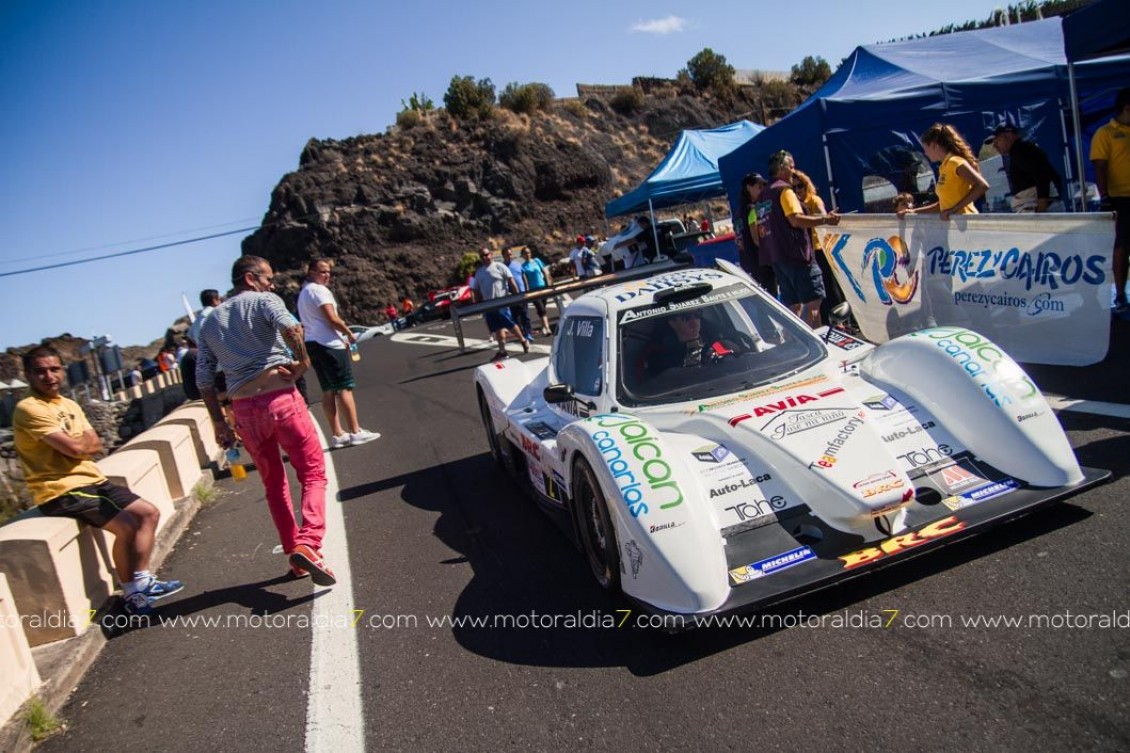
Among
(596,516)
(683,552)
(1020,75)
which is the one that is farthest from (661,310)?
(1020,75)

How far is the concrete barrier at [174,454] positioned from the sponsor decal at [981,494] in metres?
6.14

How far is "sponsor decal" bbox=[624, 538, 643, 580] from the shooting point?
3.30 metres

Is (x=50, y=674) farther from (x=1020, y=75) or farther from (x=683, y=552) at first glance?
(x=1020, y=75)

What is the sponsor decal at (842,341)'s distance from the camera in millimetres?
4816

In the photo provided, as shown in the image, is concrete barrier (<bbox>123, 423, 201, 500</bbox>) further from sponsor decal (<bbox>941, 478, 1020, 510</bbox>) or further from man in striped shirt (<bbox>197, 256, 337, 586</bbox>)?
sponsor decal (<bbox>941, 478, 1020, 510</bbox>)

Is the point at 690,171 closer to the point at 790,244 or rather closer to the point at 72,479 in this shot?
the point at 790,244

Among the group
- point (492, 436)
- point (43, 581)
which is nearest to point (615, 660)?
point (43, 581)

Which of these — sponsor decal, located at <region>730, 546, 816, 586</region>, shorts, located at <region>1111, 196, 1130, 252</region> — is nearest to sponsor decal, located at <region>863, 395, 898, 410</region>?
sponsor decal, located at <region>730, 546, 816, 586</region>

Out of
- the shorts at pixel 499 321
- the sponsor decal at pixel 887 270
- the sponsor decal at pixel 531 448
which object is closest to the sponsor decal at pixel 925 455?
the sponsor decal at pixel 531 448

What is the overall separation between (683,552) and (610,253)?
20823mm

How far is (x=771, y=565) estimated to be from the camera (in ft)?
10.7

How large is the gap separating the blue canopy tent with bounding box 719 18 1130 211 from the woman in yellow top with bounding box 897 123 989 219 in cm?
377

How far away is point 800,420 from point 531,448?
1810mm

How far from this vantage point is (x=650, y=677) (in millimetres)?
3078
